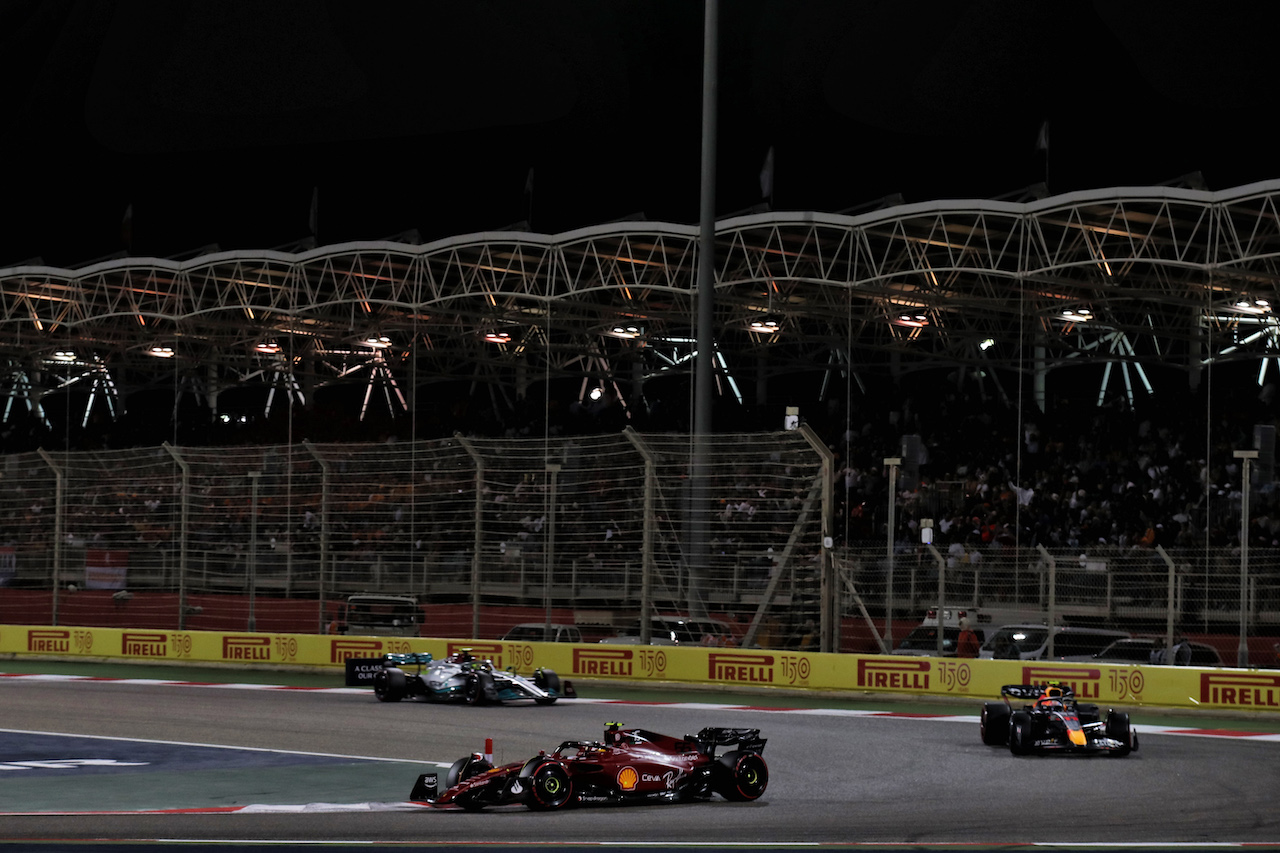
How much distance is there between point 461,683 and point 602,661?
11.5 ft

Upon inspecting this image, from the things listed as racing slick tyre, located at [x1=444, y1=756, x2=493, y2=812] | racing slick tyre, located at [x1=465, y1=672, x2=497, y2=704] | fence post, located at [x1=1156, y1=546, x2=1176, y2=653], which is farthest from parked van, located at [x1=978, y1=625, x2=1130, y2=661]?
racing slick tyre, located at [x1=444, y1=756, x2=493, y2=812]

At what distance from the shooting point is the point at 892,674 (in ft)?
68.2

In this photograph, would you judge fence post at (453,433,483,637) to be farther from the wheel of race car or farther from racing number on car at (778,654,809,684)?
the wheel of race car

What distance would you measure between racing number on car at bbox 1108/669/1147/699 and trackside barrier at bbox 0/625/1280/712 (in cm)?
1

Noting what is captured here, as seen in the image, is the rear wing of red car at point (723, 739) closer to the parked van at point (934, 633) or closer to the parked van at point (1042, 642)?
the parked van at point (1042, 642)

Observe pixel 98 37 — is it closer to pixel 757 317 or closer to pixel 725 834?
pixel 757 317

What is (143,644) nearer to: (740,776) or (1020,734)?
(1020,734)

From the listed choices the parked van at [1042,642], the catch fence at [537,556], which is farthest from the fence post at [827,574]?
the parked van at [1042,642]

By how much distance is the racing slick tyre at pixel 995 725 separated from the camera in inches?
595

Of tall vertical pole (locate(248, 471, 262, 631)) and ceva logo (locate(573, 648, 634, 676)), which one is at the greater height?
tall vertical pole (locate(248, 471, 262, 631))

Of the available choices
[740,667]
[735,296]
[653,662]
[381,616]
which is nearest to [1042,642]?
[740,667]

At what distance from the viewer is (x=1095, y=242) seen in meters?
28.9

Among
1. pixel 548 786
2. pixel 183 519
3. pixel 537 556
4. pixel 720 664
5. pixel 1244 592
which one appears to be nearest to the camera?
pixel 548 786

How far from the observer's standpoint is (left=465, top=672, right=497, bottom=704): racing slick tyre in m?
19.5
